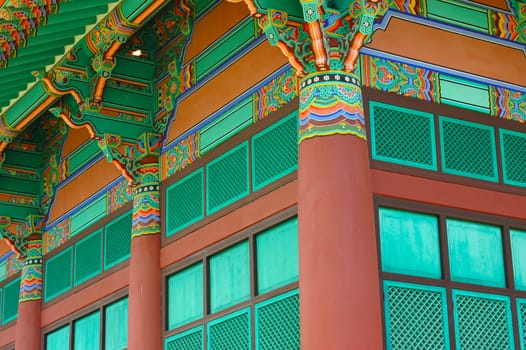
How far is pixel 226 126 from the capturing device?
12.3 m

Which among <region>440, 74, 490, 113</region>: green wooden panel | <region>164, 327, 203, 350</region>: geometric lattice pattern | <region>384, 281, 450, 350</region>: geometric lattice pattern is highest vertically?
<region>440, 74, 490, 113</region>: green wooden panel

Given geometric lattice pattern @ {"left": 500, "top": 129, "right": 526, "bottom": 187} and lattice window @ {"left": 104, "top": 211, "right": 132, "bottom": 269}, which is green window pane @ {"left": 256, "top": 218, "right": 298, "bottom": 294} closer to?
geometric lattice pattern @ {"left": 500, "top": 129, "right": 526, "bottom": 187}

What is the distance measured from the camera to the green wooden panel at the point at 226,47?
1213cm

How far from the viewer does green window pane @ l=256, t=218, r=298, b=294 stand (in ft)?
35.3

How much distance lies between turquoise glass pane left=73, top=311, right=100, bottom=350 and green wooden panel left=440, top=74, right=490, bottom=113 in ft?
19.1

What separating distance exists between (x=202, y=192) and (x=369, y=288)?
→ 3.40m

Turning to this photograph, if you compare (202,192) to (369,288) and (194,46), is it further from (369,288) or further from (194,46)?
(369,288)

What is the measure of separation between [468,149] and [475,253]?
1104 mm

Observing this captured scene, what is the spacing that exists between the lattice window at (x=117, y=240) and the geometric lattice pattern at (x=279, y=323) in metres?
3.50

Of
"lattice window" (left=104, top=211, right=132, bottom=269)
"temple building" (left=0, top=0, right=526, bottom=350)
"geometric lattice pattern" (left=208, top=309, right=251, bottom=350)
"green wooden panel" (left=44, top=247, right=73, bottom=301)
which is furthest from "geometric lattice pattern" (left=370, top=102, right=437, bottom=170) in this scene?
"green wooden panel" (left=44, top=247, right=73, bottom=301)

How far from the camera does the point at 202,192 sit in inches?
494

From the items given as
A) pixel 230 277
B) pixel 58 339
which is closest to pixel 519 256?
pixel 230 277

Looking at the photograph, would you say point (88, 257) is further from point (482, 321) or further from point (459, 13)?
point (482, 321)

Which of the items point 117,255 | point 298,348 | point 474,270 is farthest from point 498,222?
point 117,255
